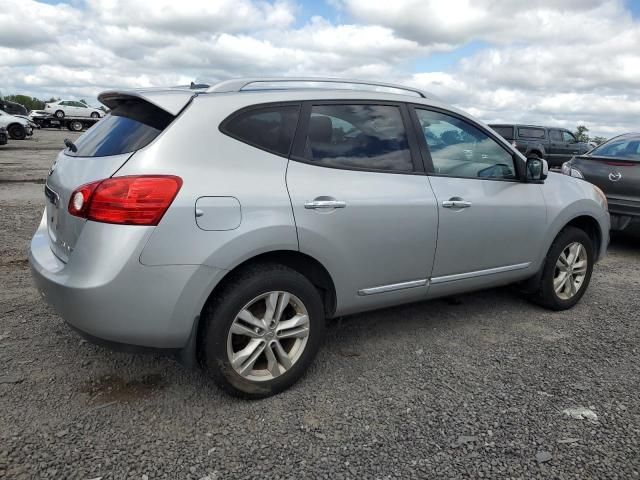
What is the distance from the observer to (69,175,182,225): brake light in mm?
2469

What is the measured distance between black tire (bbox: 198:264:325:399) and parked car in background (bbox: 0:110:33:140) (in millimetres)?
25158

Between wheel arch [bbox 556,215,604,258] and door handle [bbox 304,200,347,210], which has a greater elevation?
door handle [bbox 304,200,347,210]

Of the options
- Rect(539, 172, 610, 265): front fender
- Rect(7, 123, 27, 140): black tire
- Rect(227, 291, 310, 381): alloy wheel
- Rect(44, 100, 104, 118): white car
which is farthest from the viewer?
Rect(44, 100, 104, 118): white car

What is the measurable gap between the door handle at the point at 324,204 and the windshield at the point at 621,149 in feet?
17.2

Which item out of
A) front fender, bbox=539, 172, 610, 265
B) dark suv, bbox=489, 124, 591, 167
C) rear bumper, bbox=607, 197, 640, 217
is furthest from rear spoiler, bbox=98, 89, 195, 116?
dark suv, bbox=489, 124, 591, 167

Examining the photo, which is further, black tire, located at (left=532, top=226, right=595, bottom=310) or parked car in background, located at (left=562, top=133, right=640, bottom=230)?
parked car in background, located at (left=562, top=133, right=640, bottom=230)

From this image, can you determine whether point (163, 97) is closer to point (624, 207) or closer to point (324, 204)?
point (324, 204)

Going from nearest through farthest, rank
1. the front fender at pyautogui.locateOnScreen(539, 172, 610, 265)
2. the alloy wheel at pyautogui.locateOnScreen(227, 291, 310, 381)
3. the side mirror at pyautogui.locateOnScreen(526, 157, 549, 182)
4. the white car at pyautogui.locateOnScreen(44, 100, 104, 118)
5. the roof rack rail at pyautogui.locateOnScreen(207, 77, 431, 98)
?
1. the alloy wheel at pyautogui.locateOnScreen(227, 291, 310, 381)
2. the roof rack rail at pyautogui.locateOnScreen(207, 77, 431, 98)
3. the side mirror at pyautogui.locateOnScreen(526, 157, 549, 182)
4. the front fender at pyautogui.locateOnScreen(539, 172, 610, 265)
5. the white car at pyautogui.locateOnScreen(44, 100, 104, 118)

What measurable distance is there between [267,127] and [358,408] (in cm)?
160

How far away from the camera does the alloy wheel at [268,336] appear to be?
9.18 ft

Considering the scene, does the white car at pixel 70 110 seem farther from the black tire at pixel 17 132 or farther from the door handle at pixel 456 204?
the door handle at pixel 456 204

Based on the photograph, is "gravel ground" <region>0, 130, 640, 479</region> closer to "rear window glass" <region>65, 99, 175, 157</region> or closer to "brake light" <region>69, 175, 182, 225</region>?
"brake light" <region>69, 175, 182, 225</region>

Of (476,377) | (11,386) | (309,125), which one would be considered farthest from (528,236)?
(11,386)

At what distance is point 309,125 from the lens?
3.06 m
